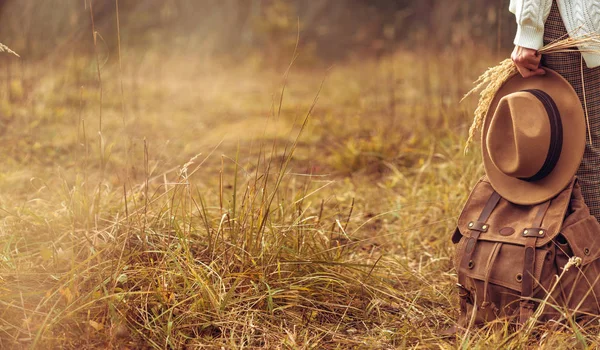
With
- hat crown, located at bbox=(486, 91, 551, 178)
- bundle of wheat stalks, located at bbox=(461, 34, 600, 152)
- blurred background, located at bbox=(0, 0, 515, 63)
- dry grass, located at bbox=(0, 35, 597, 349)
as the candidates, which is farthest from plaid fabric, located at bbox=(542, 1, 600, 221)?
blurred background, located at bbox=(0, 0, 515, 63)

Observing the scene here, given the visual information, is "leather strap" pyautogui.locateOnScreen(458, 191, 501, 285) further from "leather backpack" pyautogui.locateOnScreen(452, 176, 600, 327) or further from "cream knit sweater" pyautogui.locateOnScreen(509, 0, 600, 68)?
"cream knit sweater" pyautogui.locateOnScreen(509, 0, 600, 68)

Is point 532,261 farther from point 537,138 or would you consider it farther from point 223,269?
point 223,269

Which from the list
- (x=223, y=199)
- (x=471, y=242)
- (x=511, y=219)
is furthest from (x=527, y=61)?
(x=223, y=199)

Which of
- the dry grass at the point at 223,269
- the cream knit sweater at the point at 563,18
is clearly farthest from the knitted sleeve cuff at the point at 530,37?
the dry grass at the point at 223,269

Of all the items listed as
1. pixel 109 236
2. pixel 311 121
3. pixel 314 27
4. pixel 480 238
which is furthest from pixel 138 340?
pixel 314 27

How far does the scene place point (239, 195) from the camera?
11.0 ft

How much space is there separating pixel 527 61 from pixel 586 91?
0.22 m

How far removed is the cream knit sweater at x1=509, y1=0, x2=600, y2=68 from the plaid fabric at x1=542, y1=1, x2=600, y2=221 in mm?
42

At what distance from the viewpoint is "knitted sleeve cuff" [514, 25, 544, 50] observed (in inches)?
90.3

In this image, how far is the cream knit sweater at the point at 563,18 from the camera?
2.23 metres

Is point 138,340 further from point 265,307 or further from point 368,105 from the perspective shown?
point 368,105

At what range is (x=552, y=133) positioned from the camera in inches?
89.5

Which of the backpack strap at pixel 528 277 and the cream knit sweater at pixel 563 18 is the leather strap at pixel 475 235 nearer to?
the backpack strap at pixel 528 277

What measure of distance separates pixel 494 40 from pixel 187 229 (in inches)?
159
